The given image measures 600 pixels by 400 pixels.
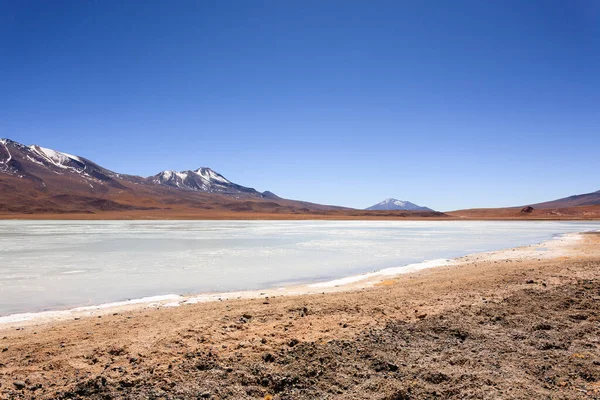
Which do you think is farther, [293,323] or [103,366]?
[293,323]

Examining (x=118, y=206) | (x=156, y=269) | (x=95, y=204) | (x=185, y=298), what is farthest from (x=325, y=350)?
(x=95, y=204)

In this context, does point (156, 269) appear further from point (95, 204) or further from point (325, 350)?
point (95, 204)

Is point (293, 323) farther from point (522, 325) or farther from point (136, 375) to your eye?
point (522, 325)

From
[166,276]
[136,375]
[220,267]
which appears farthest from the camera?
[220,267]

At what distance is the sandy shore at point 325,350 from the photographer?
405 centimetres

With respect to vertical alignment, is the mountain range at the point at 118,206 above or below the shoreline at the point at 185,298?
above

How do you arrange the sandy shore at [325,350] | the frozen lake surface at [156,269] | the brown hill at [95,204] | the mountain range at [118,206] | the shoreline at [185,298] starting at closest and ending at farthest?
the sandy shore at [325,350] → the shoreline at [185,298] → the frozen lake surface at [156,269] → the mountain range at [118,206] → the brown hill at [95,204]

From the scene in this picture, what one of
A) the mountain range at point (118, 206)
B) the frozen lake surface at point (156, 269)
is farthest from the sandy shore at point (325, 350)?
the mountain range at point (118, 206)

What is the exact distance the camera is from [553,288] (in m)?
7.95

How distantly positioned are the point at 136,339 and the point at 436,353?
12.9ft

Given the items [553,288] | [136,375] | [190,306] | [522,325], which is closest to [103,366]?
[136,375]

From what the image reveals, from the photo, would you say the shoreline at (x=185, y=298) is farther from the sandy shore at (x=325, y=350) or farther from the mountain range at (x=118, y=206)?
the mountain range at (x=118, y=206)

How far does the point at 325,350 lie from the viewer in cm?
491

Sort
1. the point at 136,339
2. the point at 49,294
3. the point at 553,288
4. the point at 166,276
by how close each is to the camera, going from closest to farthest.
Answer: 1. the point at 136,339
2. the point at 553,288
3. the point at 49,294
4. the point at 166,276
